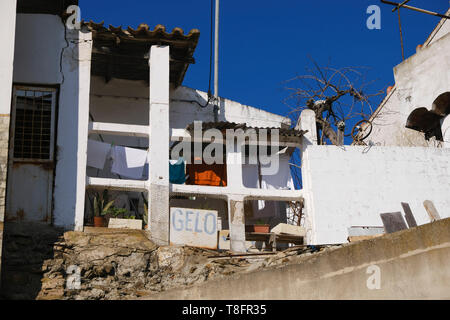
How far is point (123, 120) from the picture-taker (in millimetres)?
22266

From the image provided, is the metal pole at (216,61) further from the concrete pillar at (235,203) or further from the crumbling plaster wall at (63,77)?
the crumbling plaster wall at (63,77)

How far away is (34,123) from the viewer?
61.7 ft

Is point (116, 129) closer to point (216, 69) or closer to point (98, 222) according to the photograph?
point (98, 222)

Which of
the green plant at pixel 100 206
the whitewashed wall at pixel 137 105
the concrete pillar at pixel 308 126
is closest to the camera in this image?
the green plant at pixel 100 206

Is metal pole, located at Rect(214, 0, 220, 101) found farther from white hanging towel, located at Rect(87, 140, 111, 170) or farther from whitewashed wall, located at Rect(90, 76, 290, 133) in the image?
white hanging towel, located at Rect(87, 140, 111, 170)

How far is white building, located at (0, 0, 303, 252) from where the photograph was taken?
59.2ft

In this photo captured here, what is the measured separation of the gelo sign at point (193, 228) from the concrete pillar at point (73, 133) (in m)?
2.42

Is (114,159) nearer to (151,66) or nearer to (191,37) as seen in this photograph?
(151,66)

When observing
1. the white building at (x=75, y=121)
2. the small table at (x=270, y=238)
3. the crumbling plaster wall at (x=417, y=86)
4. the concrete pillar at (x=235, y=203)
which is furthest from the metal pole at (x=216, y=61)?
the crumbling plaster wall at (x=417, y=86)

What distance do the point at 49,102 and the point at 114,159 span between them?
2399 mm

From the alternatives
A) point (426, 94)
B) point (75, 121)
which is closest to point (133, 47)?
point (75, 121)

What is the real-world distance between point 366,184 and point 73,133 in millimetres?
8304

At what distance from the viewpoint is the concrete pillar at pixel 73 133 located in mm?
18062
